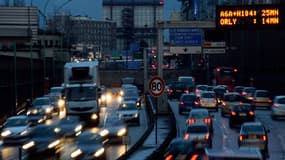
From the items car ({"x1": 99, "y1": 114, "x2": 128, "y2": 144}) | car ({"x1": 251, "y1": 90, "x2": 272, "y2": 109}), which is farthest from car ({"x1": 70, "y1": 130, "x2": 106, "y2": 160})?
car ({"x1": 251, "y1": 90, "x2": 272, "y2": 109})

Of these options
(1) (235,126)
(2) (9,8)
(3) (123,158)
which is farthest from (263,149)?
(2) (9,8)

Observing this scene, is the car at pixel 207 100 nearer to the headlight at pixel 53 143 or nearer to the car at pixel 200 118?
the car at pixel 200 118

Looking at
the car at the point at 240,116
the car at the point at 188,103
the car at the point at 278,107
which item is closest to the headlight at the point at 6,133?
the car at the point at 240,116

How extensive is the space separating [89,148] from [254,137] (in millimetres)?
6960

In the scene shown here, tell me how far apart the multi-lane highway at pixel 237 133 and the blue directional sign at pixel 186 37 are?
15372 millimetres

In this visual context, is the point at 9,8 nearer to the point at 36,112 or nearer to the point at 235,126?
the point at 36,112

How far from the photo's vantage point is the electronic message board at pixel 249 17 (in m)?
41.8

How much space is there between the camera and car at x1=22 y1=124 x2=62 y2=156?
3139 cm

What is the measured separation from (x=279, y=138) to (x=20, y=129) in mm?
13366

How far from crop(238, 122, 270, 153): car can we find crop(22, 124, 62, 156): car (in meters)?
7.89

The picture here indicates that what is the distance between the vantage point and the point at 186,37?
71188 millimetres

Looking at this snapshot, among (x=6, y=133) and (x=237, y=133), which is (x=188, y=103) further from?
(x=6, y=133)

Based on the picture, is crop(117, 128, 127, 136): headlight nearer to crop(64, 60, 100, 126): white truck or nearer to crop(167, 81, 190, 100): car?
crop(64, 60, 100, 126): white truck

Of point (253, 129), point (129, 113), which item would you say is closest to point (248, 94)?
point (129, 113)
